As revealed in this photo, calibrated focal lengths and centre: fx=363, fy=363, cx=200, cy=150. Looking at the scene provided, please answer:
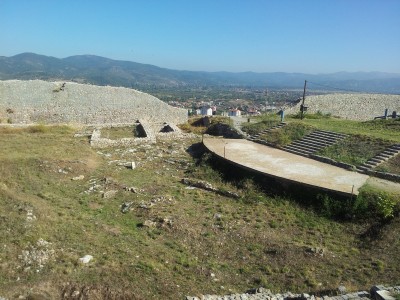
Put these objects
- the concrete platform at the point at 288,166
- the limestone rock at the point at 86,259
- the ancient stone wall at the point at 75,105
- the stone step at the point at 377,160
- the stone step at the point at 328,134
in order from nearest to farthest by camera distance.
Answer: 1. the limestone rock at the point at 86,259
2. the concrete platform at the point at 288,166
3. the stone step at the point at 377,160
4. the stone step at the point at 328,134
5. the ancient stone wall at the point at 75,105

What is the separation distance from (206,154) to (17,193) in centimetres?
984

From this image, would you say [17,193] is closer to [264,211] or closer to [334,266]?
[264,211]

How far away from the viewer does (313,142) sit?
21.0 meters

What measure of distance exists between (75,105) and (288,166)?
22.6m

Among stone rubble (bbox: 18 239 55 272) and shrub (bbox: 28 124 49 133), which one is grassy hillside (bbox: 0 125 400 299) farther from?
shrub (bbox: 28 124 49 133)

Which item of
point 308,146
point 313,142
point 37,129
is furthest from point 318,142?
point 37,129

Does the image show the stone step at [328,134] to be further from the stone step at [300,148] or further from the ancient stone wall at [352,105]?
the ancient stone wall at [352,105]

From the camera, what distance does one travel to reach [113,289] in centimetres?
815

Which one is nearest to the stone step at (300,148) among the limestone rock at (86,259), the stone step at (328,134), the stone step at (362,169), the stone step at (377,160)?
the stone step at (328,134)

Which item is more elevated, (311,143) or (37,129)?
(311,143)

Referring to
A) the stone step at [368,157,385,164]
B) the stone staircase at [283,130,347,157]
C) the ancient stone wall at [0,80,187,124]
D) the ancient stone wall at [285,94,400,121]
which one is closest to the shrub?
the ancient stone wall at [0,80,187,124]

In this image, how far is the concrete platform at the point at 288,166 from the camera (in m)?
14.6

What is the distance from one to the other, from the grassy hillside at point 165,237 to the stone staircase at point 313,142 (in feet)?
15.9

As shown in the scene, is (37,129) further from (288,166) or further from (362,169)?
(362,169)
